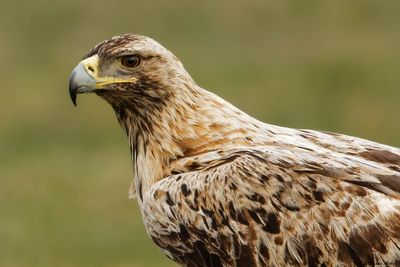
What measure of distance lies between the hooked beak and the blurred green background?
4809mm

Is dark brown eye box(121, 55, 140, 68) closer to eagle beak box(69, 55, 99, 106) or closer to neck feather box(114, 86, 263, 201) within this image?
eagle beak box(69, 55, 99, 106)

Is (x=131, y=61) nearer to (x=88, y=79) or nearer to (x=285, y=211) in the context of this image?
(x=88, y=79)

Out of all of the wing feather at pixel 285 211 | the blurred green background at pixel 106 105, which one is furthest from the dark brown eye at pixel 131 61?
the blurred green background at pixel 106 105

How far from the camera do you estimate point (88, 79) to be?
957cm

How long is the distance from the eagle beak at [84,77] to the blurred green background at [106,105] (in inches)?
191

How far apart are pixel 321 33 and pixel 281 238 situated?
14325 millimetres

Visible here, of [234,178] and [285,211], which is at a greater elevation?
[234,178]

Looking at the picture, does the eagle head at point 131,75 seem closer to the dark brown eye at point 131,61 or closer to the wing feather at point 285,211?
the dark brown eye at point 131,61

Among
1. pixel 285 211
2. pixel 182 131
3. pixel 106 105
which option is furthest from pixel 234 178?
pixel 106 105

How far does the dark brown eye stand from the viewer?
966 cm

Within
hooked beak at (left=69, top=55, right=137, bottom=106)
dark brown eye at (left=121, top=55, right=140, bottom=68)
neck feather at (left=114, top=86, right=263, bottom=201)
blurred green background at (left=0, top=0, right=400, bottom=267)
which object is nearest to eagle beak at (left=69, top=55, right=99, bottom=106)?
hooked beak at (left=69, top=55, right=137, bottom=106)

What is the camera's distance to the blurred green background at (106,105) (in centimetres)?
1531

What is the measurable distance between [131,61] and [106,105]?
9.80 metres

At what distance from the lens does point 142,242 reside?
14.8 metres
